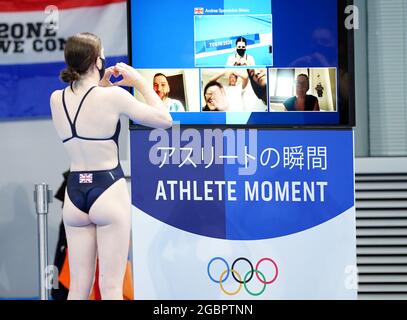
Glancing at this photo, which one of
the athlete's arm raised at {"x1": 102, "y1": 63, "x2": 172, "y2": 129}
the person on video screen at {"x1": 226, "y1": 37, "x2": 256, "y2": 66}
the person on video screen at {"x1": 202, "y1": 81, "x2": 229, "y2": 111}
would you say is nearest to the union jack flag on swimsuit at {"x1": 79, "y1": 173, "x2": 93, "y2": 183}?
the athlete's arm raised at {"x1": 102, "y1": 63, "x2": 172, "y2": 129}

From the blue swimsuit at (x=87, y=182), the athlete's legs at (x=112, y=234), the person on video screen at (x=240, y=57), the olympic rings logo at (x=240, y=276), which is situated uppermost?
the person on video screen at (x=240, y=57)

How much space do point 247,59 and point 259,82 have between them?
4.2 inches

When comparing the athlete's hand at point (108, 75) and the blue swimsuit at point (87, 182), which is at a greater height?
the athlete's hand at point (108, 75)

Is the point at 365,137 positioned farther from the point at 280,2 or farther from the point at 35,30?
the point at 35,30

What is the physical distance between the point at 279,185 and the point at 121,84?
76 cm

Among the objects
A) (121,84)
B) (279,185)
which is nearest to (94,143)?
(121,84)

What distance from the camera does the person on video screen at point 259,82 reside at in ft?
11.9

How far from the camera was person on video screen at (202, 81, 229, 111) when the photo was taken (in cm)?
363

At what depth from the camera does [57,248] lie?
3672 millimetres

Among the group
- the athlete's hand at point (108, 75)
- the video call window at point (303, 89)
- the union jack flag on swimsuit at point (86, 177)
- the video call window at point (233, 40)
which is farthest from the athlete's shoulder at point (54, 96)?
the video call window at point (303, 89)

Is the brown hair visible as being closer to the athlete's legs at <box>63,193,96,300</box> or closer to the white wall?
the white wall

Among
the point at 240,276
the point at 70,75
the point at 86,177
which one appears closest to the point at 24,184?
the point at 86,177

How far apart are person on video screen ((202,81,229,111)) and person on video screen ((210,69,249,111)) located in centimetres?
2

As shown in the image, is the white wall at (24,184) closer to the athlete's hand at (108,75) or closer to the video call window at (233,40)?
the athlete's hand at (108,75)
